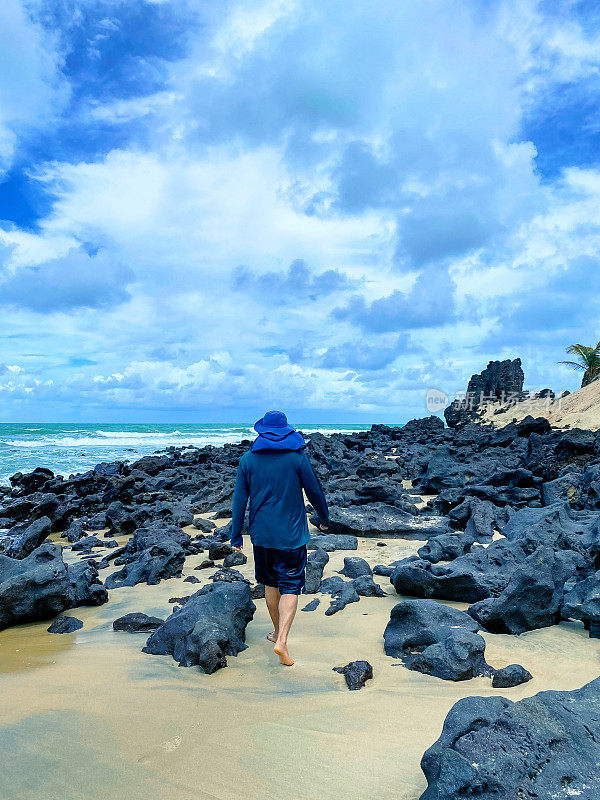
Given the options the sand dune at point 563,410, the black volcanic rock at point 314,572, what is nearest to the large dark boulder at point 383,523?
the black volcanic rock at point 314,572

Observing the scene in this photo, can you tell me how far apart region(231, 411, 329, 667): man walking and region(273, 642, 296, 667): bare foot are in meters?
0.26

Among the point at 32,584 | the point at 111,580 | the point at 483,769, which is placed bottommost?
the point at 111,580

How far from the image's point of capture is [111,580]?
6.63m

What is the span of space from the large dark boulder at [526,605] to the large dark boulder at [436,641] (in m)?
0.26

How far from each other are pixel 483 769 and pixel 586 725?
48cm

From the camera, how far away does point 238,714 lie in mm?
3078

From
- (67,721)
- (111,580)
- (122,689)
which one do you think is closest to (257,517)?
(122,689)

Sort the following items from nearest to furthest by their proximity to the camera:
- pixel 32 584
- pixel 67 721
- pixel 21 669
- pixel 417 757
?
1. pixel 417 757
2. pixel 67 721
3. pixel 21 669
4. pixel 32 584

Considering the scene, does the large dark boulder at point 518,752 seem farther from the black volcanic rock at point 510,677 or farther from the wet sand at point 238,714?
the black volcanic rock at point 510,677

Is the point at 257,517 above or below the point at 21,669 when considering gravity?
above

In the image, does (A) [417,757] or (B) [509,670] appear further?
(B) [509,670]

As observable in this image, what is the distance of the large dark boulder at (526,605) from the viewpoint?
414 centimetres

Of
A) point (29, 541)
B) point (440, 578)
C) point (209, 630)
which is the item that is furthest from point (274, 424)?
point (29, 541)

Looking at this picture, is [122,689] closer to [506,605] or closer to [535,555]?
[506,605]
